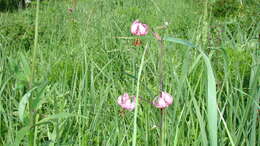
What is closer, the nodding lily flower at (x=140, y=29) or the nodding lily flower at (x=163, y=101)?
the nodding lily flower at (x=163, y=101)

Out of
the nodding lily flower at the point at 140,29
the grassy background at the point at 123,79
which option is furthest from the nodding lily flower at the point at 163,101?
the nodding lily flower at the point at 140,29

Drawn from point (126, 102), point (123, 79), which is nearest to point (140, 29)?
point (126, 102)

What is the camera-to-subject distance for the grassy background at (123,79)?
2.70 feet

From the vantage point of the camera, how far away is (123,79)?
59.6 inches

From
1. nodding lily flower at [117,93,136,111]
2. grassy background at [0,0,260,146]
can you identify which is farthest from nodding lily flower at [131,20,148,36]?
nodding lily flower at [117,93,136,111]

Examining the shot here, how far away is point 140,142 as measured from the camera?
97 cm

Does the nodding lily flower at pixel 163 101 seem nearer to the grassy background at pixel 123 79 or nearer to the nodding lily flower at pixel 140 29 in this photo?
the grassy background at pixel 123 79

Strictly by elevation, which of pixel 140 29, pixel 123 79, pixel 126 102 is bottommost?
pixel 123 79

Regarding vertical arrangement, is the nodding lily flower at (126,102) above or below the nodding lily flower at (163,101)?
below

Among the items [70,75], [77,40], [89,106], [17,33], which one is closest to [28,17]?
[17,33]

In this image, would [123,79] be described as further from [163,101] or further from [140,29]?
[163,101]

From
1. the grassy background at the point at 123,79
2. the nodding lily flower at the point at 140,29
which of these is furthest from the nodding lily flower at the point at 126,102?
the nodding lily flower at the point at 140,29

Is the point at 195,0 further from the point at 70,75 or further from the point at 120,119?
the point at 120,119

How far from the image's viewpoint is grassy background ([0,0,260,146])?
32.4 inches
